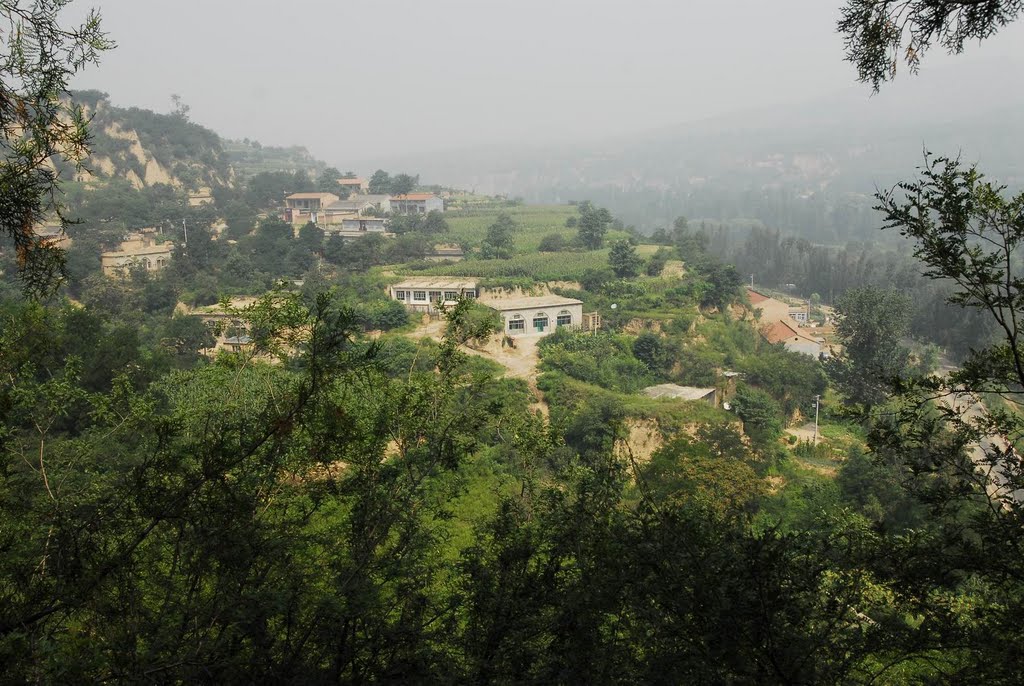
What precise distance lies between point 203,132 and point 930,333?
4141 cm

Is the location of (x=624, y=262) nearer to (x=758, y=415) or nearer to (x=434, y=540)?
(x=758, y=415)

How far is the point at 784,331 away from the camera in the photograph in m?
25.7

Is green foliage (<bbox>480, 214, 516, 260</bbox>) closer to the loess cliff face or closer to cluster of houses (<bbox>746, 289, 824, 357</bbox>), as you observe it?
cluster of houses (<bbox>746, 289, 824, 357</bbox>)

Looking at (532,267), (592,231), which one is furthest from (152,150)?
(532,267)

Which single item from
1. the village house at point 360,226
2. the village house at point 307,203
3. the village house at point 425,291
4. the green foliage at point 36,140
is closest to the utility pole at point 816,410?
the village house at point 425,291

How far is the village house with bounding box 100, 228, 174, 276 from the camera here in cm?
2636

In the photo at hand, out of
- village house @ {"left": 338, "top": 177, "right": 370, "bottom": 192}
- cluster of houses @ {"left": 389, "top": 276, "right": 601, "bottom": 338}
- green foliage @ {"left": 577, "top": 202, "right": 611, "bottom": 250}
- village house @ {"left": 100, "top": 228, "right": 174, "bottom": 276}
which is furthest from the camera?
village house @ {"left": 338, "top": 177, "right": 370, "bottom": 192}

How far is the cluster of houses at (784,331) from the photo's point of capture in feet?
81.5

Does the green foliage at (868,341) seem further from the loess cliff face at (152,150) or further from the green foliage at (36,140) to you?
the loess cliff face at (152,150)

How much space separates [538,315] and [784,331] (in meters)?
10.0

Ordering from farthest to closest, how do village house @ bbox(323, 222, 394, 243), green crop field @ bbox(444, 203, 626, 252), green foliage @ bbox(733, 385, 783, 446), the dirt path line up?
1. village house @ bbox(323, 222, 394, 243)
2. green crop field @ bbox(444, 203, 626, 252)
3. the dirt path
4. green foliage @ bbox(733, 385, 783, 446)

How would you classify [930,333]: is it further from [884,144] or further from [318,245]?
[884,144]

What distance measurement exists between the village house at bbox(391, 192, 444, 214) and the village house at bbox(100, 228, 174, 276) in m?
12.2

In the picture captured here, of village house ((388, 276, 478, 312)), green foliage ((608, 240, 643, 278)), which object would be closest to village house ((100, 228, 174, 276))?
village house ((388, 276, 478, 312))
